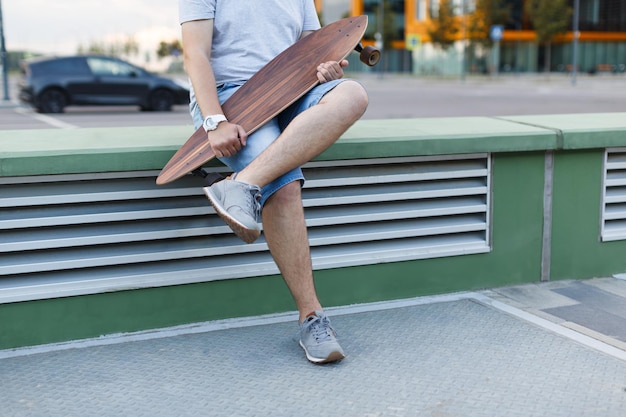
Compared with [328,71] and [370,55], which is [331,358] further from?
[370,55]

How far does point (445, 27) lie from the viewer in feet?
178

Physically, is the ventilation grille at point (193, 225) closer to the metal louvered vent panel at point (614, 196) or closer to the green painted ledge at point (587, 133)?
the green painted ledge at point (587, 133)

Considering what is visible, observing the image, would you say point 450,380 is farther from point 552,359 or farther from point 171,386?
point 171,386

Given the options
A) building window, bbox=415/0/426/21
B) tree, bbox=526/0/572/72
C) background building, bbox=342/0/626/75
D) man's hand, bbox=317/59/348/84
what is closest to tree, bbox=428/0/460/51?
background building, bbox=342/0/626/75

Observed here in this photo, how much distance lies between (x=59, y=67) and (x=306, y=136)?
15760 millimetres

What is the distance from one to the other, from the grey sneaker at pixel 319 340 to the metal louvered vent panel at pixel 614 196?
75.7 inches

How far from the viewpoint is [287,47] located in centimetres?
325

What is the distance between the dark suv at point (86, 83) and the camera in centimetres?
1706

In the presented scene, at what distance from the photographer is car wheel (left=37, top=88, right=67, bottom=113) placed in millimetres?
16938

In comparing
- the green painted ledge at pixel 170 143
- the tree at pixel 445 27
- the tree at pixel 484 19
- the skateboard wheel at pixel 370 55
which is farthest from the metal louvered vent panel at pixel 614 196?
the tree at pixel 445 27

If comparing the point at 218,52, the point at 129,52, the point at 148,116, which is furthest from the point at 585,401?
the point at 129,52

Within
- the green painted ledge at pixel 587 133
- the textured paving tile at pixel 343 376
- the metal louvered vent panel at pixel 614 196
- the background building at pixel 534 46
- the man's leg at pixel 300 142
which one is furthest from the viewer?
the background building at pixel 534 46

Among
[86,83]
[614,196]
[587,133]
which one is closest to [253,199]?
[587,133]

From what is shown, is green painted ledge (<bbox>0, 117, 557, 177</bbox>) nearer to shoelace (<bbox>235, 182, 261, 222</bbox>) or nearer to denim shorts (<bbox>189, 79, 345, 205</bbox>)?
denim shorts (<bbox>189, 79, 345, 205</bbox>)
